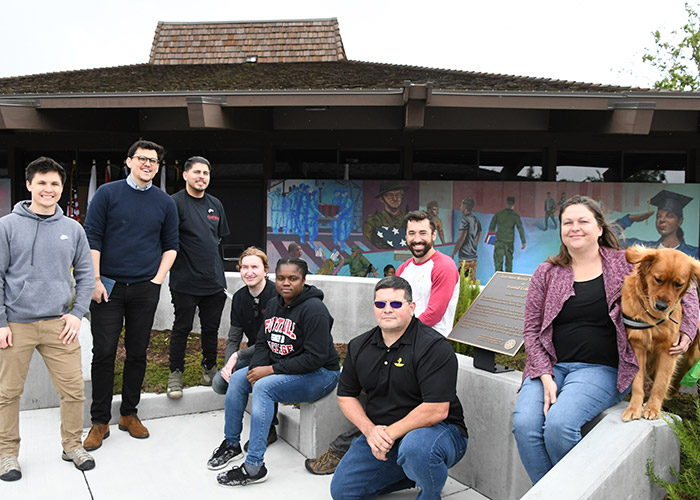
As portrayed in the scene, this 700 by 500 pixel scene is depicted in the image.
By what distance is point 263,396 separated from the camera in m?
3.79

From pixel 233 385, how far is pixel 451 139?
780cm

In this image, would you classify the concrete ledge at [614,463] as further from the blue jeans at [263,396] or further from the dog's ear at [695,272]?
the blue jeans at [263,396]

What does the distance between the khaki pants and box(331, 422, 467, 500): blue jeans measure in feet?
5.96

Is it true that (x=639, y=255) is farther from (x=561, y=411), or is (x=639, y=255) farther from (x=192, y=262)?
(x=192, y=262)

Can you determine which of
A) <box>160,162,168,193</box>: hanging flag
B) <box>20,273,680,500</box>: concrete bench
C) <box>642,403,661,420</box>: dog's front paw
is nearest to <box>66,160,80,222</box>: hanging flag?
<box>160,162,168,193</box>: hanging flag

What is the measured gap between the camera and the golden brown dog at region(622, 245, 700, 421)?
2631mm

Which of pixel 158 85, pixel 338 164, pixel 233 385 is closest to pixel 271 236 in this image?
pixel 338 164

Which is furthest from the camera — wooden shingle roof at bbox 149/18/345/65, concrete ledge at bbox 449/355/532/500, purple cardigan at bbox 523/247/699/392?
wooden shingle roof at bbox 149/18/345/65

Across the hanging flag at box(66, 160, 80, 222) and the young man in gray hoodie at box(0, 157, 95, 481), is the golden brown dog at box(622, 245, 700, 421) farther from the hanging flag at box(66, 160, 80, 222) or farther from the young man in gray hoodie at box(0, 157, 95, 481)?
the hanging flag at box(66, 160, 80, 222)

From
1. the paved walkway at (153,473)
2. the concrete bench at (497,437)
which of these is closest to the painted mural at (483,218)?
the concrete bench at (497,437)

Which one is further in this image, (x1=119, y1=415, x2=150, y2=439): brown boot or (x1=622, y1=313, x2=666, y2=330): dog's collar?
(x1=119, y1=415, x2=150, y2=439): brown boot

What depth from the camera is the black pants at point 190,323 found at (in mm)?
4773

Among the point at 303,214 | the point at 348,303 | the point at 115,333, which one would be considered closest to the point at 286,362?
the point at 115,333

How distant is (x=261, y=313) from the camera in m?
4.56
